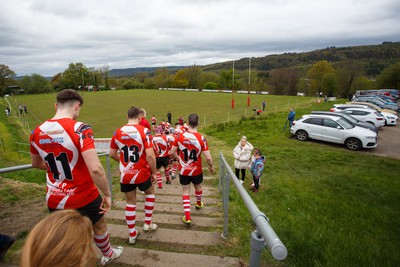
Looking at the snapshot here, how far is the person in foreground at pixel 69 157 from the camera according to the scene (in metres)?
2.52

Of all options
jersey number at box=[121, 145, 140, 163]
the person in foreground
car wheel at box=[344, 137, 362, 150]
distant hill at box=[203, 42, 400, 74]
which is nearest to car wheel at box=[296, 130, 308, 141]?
car wheel at box=[344, 137, 362, 150]

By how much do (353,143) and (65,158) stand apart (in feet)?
47.3

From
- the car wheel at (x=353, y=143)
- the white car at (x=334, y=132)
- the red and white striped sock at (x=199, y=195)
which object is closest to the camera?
the red and white striped sock at (x=199, y=195)

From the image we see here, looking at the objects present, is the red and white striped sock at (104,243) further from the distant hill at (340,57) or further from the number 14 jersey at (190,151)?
the distant hill at (340,57)

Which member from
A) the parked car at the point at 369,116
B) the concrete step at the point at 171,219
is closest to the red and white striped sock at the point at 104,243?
the concrete step at the point at 171,219

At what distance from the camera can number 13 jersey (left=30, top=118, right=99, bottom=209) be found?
251 centimetres

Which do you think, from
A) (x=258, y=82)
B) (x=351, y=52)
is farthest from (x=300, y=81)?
(x=351, y=52)

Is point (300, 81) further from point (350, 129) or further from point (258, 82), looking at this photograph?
point (350, 129)

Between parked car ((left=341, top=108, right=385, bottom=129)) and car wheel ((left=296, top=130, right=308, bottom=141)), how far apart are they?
6690 millimetres

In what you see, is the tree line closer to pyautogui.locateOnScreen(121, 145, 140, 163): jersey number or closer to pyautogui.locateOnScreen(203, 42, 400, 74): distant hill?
pyautogui.locateOnScreen(203, 42, 400, 74): distant hill

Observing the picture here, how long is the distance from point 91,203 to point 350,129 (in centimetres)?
1430

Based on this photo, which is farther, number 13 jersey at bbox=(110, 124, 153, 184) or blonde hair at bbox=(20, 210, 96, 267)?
number 13 jersey at bbox=(110, 124, 153, 184)

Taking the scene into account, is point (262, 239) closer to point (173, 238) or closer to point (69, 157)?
point (69, 157)

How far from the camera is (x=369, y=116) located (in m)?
17.7
